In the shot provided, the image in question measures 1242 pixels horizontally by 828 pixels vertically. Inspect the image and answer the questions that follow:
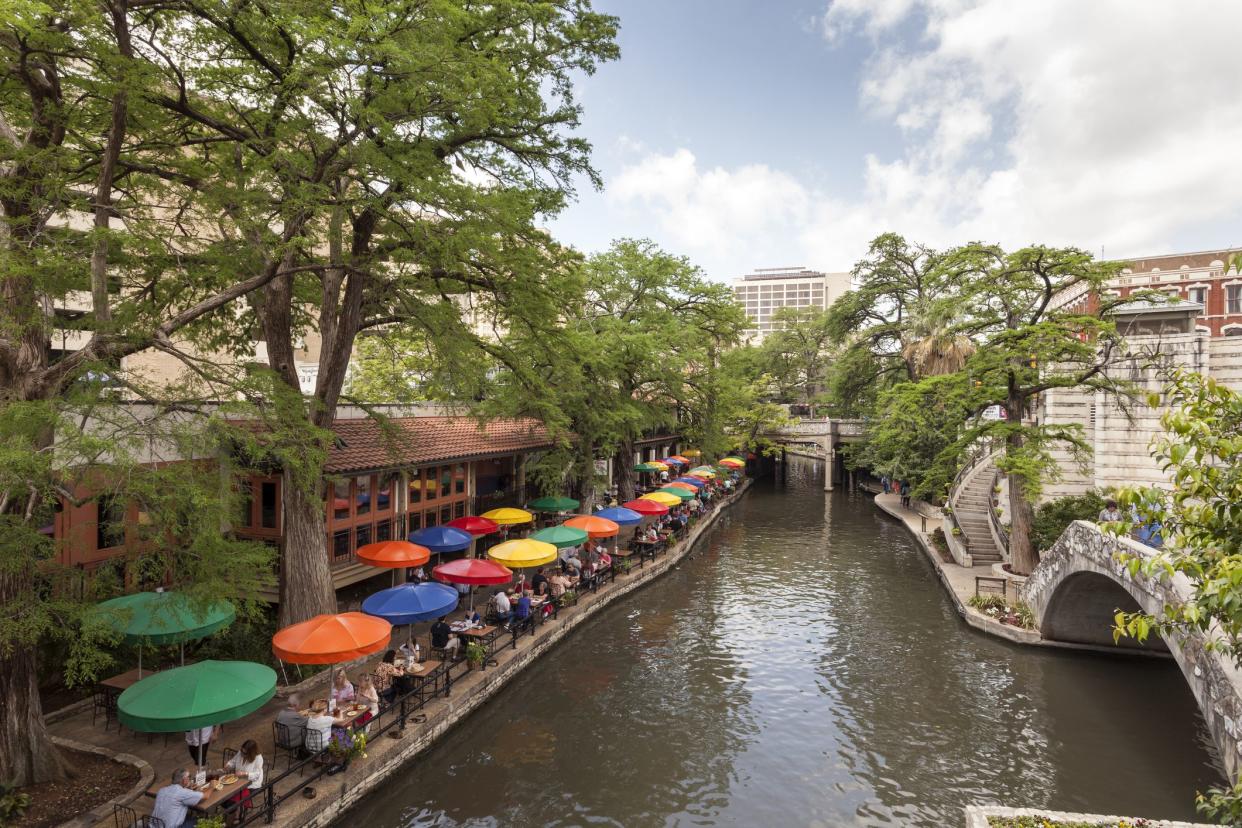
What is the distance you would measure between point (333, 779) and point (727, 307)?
30.2 meters

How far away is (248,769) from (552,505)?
17811mm

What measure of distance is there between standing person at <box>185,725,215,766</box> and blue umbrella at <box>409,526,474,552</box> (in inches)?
379

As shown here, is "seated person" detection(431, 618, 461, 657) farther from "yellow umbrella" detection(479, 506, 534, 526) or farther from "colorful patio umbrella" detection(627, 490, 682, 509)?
"colorful patio umbrella" detection(627, 490, 682, 509)

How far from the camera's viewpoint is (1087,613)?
1892cm

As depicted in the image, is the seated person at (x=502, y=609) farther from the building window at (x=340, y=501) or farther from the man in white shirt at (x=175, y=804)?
the man in white shirt at (x=175, y=804)

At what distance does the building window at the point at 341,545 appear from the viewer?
64.5 feet

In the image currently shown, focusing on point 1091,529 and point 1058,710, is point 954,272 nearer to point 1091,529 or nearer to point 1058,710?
point 1091,529

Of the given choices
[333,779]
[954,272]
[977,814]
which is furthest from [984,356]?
[333,779]

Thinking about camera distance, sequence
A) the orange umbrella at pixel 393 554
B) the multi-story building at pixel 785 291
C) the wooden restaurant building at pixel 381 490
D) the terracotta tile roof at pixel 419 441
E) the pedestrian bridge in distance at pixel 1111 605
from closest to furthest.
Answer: the pedestrian bridge in distance at pixel 1111 605 < the wooden restaurant building at pixel 381 490 < the orange umbrella at pixel 393 554 < the terracotta tile roof at pixel 419 441 < the multi-story building at pixel 785 291

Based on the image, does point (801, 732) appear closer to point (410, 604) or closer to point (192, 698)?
point (410, 604)

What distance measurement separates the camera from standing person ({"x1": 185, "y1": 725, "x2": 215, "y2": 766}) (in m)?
10.5

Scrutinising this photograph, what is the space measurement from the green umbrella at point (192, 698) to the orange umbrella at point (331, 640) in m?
1.04

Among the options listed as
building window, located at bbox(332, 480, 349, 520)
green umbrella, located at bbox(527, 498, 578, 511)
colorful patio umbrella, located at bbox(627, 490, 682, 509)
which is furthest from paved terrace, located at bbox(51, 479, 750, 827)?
colorful patio umbrella, located at bbox(627, 490, 682, 509)

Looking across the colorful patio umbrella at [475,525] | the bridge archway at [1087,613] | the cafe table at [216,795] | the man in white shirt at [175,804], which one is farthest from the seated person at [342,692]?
the bridge archway at [1087,613]
